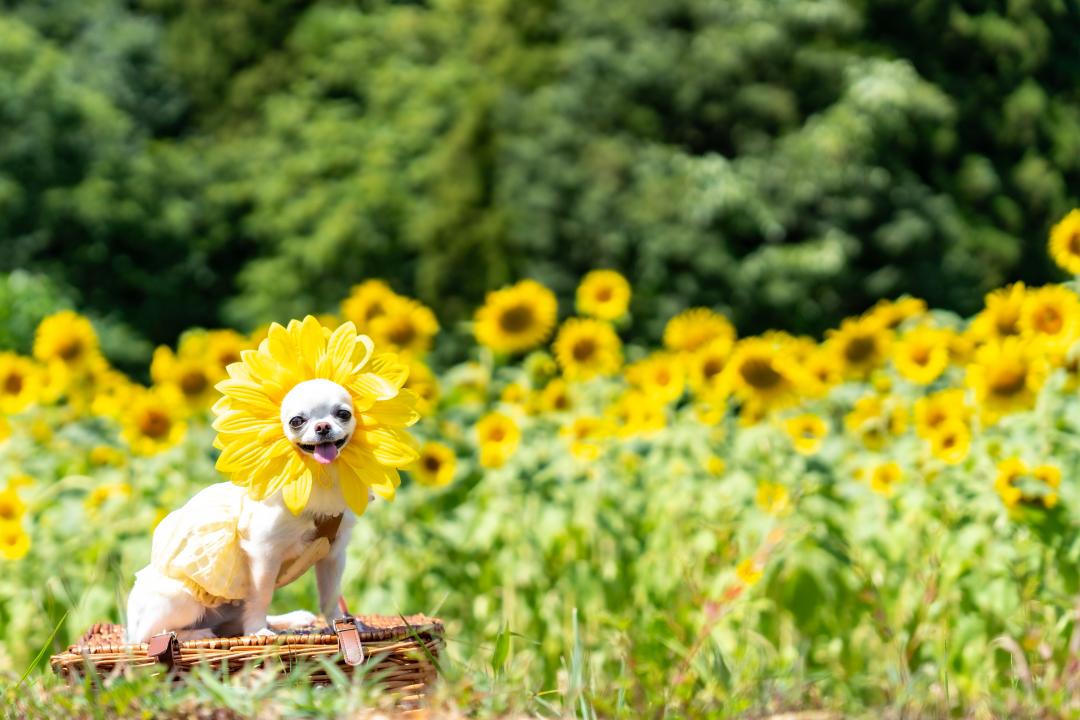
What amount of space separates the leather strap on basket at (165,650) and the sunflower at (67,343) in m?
3.12

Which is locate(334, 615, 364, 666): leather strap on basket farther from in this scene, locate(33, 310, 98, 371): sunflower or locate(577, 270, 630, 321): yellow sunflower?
locate(577, 270, 630, 321): yellow sunflower

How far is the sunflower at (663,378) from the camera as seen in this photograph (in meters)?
4.99

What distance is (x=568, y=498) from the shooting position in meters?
4.66

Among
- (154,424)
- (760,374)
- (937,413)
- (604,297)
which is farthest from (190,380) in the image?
(937,413)

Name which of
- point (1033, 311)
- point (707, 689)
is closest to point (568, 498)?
point (1033, 311)

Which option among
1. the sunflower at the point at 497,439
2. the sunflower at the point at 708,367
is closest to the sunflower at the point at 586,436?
the sunflower at the point at 497,439

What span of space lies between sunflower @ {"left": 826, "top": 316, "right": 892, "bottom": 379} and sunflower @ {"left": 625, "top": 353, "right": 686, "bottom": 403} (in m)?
0.47

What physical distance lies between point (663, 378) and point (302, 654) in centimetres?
309

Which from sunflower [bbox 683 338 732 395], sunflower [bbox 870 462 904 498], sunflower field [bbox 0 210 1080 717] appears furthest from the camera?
sunflower [bbox 683 338 732 395]

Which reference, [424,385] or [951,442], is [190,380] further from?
[951,442]

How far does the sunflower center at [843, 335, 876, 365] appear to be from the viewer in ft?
16.4

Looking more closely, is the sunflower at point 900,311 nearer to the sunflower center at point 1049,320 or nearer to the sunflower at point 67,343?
the sunflower center at point 1049,320

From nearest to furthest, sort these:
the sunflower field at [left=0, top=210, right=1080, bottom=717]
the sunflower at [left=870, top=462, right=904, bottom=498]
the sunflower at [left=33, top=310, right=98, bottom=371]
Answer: the sunflower field at [left=0, top=210, right=1080, bottom=717], the sunflower at [left=870, top=462, right=904, bottom=498], the sunflower at [left=33, top=310, right=98, bottom=371]

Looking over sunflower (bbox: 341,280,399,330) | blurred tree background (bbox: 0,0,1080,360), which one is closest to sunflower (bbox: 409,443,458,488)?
sunflower (bbox: 341,280,399,330)
